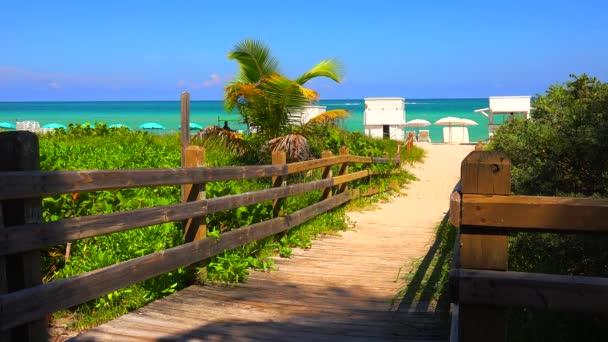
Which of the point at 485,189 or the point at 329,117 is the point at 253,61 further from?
the point at 485,189

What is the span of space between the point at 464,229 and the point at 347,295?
132 inches

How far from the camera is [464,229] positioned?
233 cm

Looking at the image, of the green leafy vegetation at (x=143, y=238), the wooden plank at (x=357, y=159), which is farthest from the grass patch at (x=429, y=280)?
the wooden plank at (x=357, y=159)

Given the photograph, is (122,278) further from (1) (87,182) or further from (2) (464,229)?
(2) (464,229)

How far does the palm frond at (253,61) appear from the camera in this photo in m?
15.2

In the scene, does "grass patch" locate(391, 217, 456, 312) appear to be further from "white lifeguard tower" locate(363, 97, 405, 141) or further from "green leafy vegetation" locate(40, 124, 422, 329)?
"white lifeguard tower" locate(363, 97, 405, 141)

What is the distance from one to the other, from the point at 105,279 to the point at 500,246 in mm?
2635

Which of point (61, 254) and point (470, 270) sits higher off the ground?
point (470, 270)

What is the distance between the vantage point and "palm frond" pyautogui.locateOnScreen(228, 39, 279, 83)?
50.0ft

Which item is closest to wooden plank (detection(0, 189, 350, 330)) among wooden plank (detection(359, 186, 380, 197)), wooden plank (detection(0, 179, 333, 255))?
wooden plank (detection(0, 179, 333, 255))

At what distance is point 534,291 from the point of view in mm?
2252

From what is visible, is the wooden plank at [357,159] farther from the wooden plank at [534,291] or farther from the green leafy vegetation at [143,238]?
the wooden plank at [534,291]

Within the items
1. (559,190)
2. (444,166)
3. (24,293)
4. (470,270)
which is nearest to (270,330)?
(24,293)

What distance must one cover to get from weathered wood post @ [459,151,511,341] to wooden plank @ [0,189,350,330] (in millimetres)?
2205
